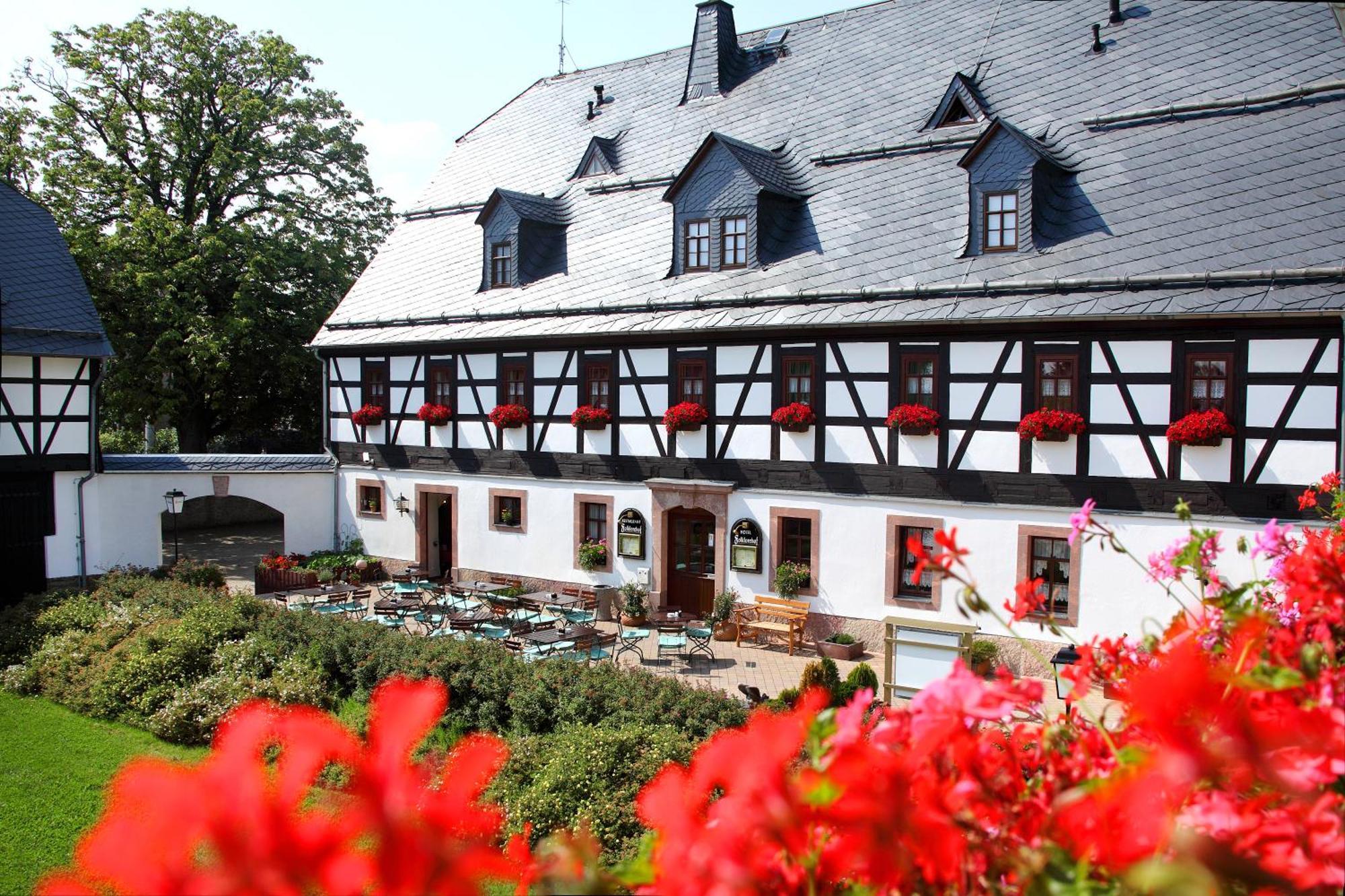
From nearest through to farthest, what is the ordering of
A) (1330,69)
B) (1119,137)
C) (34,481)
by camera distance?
(1330,69) < (1119,137) < (34,481)

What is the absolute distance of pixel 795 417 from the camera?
16406mm

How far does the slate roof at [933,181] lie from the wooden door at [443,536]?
12.7 feet

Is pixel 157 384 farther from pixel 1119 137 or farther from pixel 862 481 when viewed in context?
pixel 1119 137

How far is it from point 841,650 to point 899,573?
60.8 inches

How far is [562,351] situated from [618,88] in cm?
828

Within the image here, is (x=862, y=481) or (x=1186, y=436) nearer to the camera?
(x=1186, y=436)

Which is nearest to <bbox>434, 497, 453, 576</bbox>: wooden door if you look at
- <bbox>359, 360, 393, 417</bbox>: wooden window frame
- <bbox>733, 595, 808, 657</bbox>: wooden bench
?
<bbox>359, 360, 393, 417</bbox>: wooden window frame

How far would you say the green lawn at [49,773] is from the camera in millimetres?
9008

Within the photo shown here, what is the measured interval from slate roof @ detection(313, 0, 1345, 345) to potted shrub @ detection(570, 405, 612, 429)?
4.68 feet

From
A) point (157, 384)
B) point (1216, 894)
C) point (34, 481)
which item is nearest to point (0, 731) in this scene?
point (34, 481)

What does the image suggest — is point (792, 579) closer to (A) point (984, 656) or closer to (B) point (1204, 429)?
(A) point (984, 656)

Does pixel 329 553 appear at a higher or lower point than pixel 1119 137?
lower

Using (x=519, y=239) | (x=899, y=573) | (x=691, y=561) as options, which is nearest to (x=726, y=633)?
(x=691, y=561)

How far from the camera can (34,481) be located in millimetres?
19531
